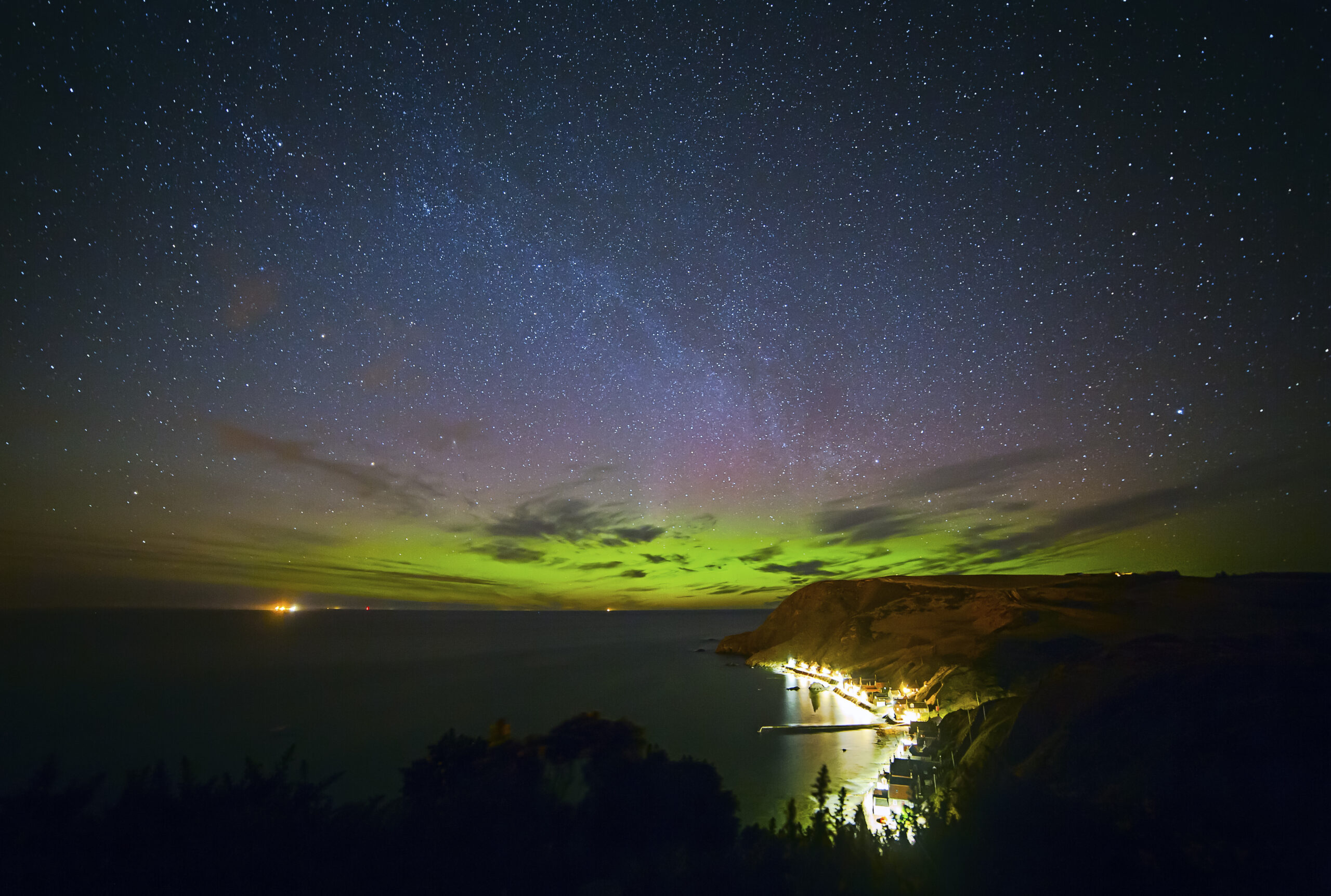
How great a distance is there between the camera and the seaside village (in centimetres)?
2061

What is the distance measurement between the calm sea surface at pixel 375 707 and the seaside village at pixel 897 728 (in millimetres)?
1649

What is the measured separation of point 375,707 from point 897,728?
45805 mm

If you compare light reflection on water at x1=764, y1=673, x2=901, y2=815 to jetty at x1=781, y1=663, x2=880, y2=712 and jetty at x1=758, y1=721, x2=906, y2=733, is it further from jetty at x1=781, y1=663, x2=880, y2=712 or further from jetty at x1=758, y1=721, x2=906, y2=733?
jetty at x1=781, y1=663, x2=880, y2=712

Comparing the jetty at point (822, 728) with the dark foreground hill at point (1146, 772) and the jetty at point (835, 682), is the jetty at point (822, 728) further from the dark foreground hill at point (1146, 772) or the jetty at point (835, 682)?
the dark foreground hill at point (1146, 772)

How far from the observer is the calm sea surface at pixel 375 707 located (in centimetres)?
3541

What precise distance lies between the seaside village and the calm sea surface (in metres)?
1.65

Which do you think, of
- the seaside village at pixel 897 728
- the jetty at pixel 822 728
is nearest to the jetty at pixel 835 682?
the seaside village at pixel 897 728

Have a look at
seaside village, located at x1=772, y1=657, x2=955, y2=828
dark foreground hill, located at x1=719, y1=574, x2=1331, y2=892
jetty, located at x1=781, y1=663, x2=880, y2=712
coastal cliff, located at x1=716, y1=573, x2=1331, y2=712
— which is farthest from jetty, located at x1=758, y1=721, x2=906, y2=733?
dark foreground hill, located at x1=719, y1=574, x2=1331, y2=892

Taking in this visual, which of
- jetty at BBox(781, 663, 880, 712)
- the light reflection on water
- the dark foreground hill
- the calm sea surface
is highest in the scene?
the dark foreground hill

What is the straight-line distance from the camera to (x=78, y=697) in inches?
2381

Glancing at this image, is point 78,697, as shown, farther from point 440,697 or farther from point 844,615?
point 844,615

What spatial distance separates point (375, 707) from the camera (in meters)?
54.1

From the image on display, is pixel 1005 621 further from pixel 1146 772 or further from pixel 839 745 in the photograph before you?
pixel 1146 772

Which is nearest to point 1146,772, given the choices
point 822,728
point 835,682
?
point 822,728
